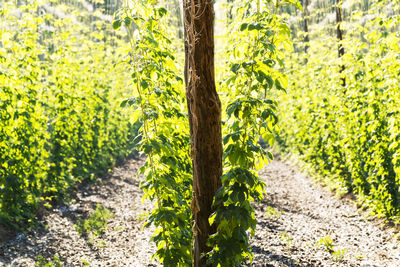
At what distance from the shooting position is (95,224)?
256 inches

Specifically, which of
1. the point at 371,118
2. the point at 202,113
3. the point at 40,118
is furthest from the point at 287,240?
the point at 40,118

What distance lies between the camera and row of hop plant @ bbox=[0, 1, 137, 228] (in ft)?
18.5

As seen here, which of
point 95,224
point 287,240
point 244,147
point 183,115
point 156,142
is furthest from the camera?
point 95,224

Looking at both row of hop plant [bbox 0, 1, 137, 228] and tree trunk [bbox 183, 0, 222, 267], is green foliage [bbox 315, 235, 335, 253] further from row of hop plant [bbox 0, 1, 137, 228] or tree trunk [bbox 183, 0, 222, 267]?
row of hop plant [bbox 0, 1, 137, 228]

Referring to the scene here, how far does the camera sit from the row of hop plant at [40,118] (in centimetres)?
563

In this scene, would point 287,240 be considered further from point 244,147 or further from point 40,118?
point 40,118

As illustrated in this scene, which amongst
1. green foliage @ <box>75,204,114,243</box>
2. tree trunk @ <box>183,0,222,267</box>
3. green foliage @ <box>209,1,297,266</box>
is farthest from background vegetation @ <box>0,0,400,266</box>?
green foliage @ <box>75,204,114,243</box>

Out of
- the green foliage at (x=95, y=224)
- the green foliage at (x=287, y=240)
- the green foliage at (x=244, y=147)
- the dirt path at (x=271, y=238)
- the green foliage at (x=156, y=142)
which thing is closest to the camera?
the green foliage at (x=244, y=147)

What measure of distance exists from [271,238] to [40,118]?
15.2 ft

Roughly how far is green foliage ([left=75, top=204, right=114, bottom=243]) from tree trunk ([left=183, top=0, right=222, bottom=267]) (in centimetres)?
348

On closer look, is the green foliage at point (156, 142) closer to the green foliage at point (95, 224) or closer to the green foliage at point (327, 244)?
the green foliage at point (327, 244)

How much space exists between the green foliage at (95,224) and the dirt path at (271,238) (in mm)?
111

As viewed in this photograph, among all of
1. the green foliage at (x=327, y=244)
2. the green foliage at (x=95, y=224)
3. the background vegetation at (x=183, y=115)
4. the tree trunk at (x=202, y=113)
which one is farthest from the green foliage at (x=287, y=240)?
the green foliage at (x=95, y=224)

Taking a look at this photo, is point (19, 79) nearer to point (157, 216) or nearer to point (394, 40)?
point (157, 216)
